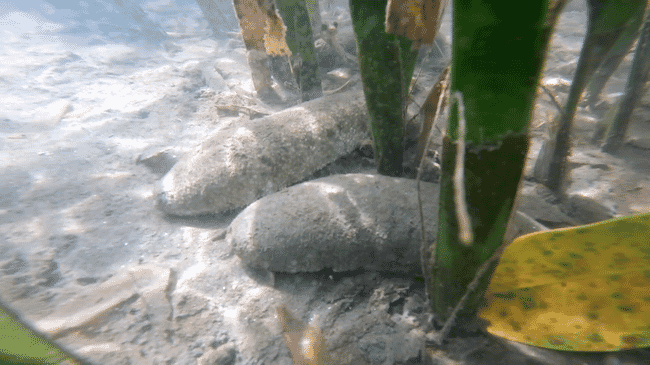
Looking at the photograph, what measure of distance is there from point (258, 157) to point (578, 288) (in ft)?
7.14

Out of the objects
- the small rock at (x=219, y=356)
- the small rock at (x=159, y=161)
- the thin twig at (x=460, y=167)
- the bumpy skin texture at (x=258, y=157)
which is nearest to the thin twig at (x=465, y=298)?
the thin twig at (x=460, y=167)

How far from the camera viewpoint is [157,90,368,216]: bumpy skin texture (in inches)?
98.3

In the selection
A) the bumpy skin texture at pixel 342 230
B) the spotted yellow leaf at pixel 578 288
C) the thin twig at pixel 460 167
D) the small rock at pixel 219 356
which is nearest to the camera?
the thin twig at pixel 460 167

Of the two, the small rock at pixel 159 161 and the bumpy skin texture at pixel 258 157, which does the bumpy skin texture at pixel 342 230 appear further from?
the small rock at pixel 159 161

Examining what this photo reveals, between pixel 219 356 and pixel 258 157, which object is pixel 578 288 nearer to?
pixel 219 356

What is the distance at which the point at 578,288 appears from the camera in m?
1.16

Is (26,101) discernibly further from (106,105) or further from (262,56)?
(262,56)

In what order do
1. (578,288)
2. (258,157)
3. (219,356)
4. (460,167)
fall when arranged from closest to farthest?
1. (460,167)
2. (578,288)
3. (219,356)
4. (258,157)

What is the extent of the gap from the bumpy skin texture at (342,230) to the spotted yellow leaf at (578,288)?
501 millimetres

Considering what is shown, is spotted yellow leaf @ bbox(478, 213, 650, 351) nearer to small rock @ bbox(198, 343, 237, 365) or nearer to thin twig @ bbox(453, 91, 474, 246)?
thin twig @ bbox(453, 91, 474, 246)

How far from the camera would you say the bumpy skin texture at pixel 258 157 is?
8.19 feet

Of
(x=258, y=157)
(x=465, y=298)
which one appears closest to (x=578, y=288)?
(x=465, y=298)

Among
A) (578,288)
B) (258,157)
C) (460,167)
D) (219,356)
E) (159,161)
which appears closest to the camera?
(460,167)

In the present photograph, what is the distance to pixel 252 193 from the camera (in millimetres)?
2510
